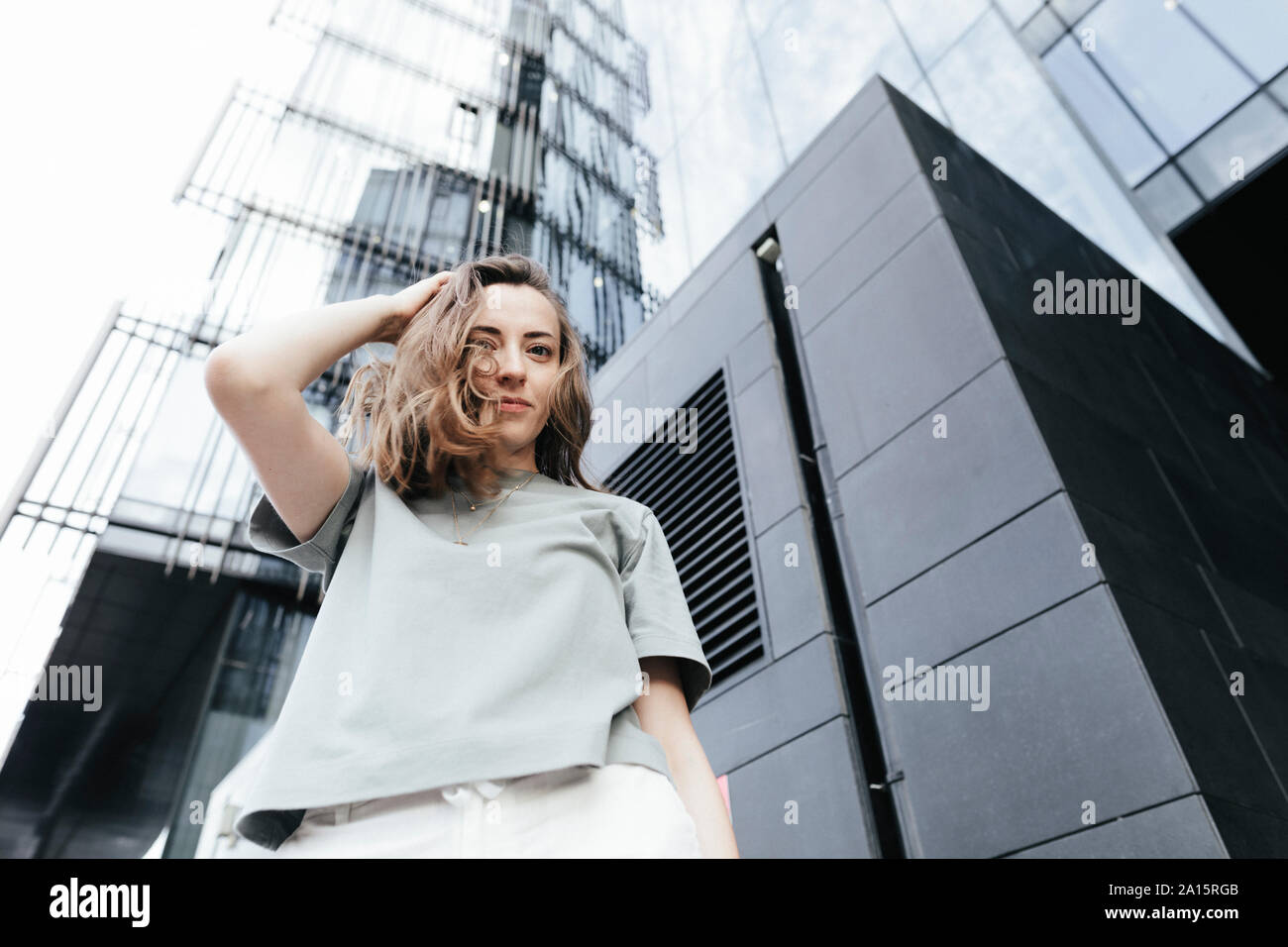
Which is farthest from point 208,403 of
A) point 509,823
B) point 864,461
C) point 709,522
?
point 509,823

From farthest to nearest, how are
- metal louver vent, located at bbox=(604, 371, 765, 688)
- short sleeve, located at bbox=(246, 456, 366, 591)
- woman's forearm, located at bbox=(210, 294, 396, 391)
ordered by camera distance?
metal louver vent, located at bbox=(604, 371, 765, 688), short sleeve, located at bbox=(246, 456, 366, 591), woman's forearm, located at bbox=(210, 294, 396, 391)

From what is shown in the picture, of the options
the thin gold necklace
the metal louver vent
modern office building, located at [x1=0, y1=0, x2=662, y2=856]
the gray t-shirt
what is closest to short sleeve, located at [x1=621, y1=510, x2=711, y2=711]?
the gray t-shirt

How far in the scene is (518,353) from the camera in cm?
150

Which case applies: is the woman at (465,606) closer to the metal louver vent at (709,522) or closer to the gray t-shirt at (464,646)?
the gray t-shirt at (464,646)

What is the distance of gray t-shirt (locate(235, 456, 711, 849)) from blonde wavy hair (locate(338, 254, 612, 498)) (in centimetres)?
5

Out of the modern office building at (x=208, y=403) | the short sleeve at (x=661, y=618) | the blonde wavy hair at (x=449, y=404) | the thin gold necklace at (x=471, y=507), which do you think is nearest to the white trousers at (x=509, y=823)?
the short sleeve at (x=661, y=618)

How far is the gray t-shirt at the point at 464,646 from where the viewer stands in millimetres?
945

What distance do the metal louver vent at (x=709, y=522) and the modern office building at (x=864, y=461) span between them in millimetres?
31

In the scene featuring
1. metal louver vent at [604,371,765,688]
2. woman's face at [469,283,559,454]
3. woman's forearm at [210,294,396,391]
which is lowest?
woman's forearm at [210,294,396,391]

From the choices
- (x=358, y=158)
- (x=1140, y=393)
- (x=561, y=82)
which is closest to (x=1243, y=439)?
(x=1140, y=393)

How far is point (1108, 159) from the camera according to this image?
790 cm

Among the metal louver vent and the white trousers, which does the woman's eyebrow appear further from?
the metal louver vent

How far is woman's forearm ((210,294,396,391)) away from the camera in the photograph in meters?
1.08
